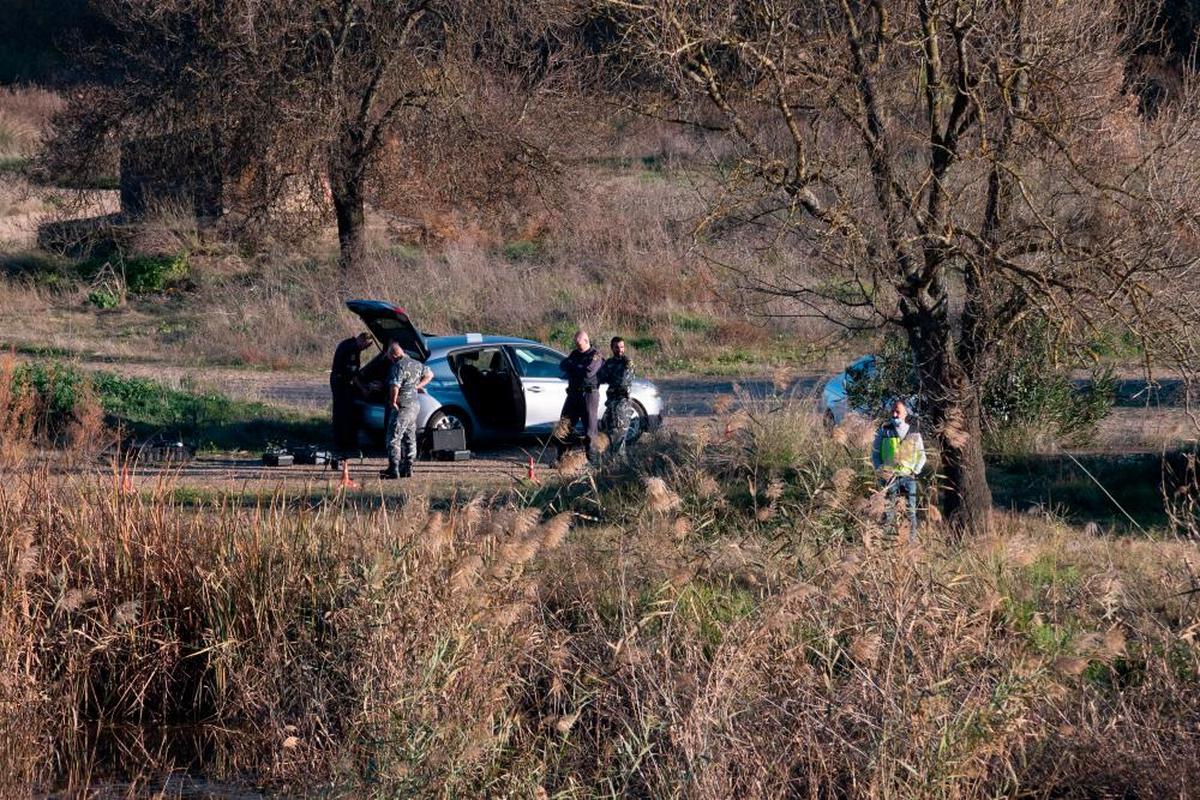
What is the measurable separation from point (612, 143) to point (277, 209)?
7074 millimetres

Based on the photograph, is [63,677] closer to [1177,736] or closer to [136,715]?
[136,715]

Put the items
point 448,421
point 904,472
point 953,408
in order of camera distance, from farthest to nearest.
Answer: point 448,421
point 953,408
point 904,472

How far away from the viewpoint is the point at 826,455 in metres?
10.3

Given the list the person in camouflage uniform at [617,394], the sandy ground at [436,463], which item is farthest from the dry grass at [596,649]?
the person in camouflage uniform at [617,394]

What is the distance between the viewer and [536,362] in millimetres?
16781

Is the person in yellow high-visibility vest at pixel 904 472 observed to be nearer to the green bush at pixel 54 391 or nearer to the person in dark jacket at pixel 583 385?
the person in dark jacket at pixel 583 385

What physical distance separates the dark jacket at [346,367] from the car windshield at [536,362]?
192cm

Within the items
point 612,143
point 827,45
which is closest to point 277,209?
point 612,143

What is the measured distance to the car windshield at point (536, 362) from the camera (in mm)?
16594

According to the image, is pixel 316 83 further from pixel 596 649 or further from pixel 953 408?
pixel 596 649

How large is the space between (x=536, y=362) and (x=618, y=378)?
2.33 m

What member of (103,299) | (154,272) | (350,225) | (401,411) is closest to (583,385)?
(401,411)

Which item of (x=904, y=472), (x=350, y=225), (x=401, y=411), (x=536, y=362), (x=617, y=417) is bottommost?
(x=904, y=472)

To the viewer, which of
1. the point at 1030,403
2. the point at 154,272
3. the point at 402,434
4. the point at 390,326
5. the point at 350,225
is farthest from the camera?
the point at 154,272
